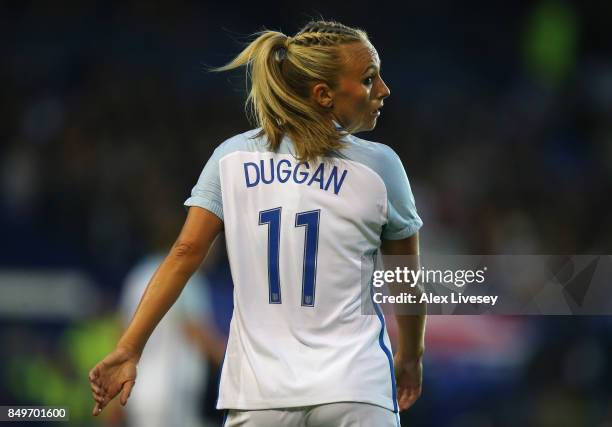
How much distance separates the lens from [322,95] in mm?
3543

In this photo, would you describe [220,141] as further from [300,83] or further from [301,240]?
[301,240]

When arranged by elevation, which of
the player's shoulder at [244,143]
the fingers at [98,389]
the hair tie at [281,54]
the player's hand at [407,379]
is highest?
the hair tie at [281,54]

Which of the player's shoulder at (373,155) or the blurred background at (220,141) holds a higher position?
the player's shoulder at (373,155)

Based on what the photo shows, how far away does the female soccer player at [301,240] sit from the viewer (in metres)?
3.36

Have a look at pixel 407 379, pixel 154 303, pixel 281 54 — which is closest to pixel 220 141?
pixel 407 379

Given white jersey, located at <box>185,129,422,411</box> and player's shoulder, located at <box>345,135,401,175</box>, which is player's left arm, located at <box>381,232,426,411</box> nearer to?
white jersey, located at <box>185,129,422,411</box>

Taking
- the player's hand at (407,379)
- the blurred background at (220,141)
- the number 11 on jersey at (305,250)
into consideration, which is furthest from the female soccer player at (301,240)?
the blurred background at (220,141)

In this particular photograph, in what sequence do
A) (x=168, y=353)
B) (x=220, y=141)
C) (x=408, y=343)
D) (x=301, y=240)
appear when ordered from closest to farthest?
(x=301, y=240) → (x=408, y=343) → (x=168, y=353) → (x=220, y=141)

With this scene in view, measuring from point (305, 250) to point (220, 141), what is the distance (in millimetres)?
9848

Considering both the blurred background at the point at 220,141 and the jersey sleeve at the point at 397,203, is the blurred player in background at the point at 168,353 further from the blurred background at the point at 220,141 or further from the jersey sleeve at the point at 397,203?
the jersey sleeve at the point at 397,203

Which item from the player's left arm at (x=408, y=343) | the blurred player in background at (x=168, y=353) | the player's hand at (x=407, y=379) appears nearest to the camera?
the player's left arm at (x=408, y=343)

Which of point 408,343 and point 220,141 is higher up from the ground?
point 408,343

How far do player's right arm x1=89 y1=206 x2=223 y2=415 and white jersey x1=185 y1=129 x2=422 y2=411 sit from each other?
104mm

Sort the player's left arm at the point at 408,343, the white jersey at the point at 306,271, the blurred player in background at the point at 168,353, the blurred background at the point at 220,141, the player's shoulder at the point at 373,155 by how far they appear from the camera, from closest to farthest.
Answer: the white jersey at the point at 306,271, the player's shoulder at the point at 373,155, the player's left arm at the point at 408,343, the blurred player in background at the point at 168,353, the blurred background at the point at 220,141
